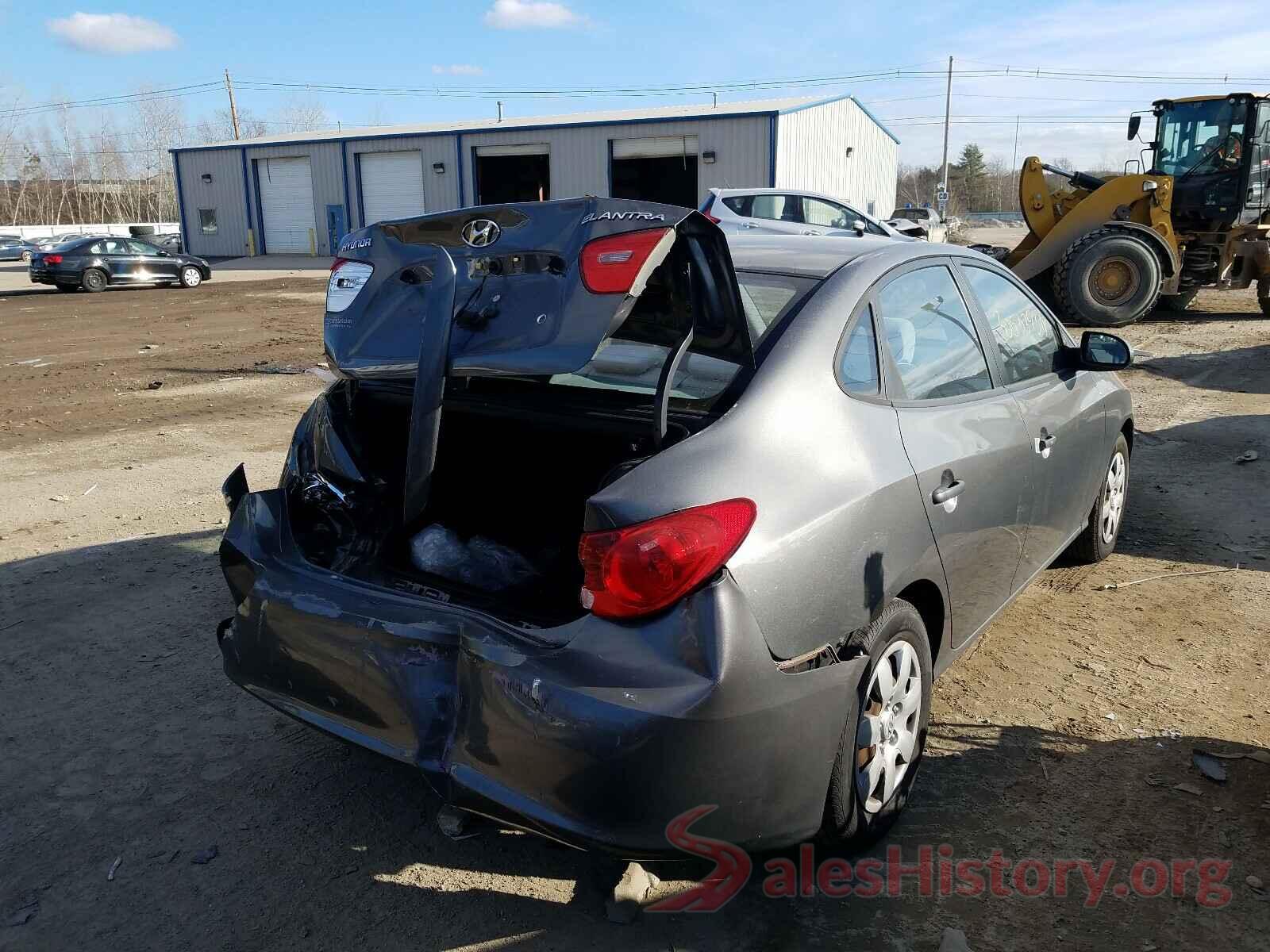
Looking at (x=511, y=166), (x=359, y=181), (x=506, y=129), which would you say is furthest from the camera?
(x=511, y=166)

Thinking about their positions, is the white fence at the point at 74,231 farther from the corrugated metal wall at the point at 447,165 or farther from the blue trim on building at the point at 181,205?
the corrugated metal wall at the point at 447,165

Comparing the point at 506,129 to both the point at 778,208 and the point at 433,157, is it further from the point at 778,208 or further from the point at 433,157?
the point at 778,208

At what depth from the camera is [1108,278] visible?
45.3ft

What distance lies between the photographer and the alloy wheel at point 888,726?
2.66m

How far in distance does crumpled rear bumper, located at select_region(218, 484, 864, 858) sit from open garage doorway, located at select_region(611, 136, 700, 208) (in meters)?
29.1

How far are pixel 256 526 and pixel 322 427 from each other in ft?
1.69

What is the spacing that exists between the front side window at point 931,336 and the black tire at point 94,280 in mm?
26705

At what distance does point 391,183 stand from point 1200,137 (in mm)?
29660

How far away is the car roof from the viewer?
3156 millimetres

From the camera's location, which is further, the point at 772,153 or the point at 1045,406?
the point at 772,153

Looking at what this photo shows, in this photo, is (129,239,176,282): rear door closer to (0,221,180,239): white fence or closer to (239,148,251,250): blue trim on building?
(239,148,251,250): blue trim on building

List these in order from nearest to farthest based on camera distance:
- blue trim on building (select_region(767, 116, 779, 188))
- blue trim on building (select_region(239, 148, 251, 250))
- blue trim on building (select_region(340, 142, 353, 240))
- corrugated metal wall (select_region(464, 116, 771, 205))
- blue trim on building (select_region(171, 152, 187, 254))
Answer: blue trim on building (select_region(767, 116, 779, 188)) < corrugated metal wall (select_region(464, 116, 771, 205)) < blue trim on building (select_region(340, 142, 353, 240)) < blue trim on building (select_region(239, 148, 251, 250)) < blue trim on building (select_region(171, 152, 187, 254))

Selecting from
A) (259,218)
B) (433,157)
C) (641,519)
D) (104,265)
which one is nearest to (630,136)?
(433,157)

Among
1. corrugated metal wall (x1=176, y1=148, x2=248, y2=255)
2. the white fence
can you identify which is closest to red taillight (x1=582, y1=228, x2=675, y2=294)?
corrugated metal wall (x1=176, y1=148, x2=248, y2=255)
